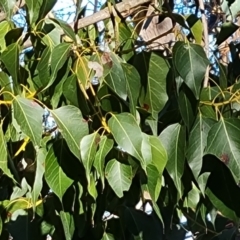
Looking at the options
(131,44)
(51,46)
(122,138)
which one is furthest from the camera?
(131,44)

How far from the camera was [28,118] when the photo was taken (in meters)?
0.73

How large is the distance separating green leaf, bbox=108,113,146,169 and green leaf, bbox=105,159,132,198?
1.9 inches

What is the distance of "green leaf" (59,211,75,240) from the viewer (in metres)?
0.89

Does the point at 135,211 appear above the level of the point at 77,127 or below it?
below

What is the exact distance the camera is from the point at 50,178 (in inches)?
31.3

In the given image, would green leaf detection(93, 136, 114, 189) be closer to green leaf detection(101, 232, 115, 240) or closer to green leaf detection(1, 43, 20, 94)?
green leaf detection(1, 43, 20, 94)

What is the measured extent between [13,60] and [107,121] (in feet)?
0.46

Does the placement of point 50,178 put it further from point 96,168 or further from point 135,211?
point 135,211

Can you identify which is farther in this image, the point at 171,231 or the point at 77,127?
the point at 171,231

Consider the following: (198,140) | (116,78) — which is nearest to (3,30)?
(116,78)

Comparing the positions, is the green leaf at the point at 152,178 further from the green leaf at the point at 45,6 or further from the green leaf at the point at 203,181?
the green leaf at the point at 45,6

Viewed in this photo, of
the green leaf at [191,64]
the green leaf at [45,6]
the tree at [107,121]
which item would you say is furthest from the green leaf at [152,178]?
→ the green leaf at [45,6]

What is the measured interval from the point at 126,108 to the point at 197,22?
20 cm

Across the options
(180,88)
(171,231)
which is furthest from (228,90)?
(171,231)
